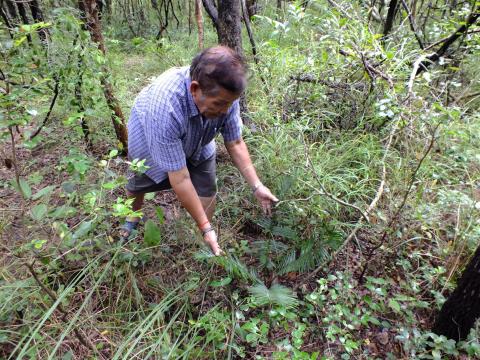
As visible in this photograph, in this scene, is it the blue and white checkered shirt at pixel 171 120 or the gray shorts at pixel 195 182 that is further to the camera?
the gray shorts at pixel 195 182

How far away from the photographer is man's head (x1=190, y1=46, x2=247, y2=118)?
1333 mm

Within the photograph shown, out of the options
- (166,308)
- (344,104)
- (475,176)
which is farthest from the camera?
(344,104)

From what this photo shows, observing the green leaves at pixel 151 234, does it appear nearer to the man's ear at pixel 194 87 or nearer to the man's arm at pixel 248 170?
the man's arm at pixel 248 170

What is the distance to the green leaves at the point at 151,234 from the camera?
73.3 inches

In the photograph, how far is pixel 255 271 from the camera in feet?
6.32

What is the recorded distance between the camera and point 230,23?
2.73 m

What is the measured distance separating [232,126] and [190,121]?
1.12ft

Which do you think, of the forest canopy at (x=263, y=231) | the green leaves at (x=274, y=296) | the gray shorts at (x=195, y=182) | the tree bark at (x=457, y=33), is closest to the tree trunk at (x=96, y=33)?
the forest canopy at (x=263, y=231)

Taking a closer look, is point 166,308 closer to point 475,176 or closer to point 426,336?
point 426,336

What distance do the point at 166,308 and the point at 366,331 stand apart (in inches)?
42.3

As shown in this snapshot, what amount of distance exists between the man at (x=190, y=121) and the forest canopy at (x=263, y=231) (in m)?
0.06

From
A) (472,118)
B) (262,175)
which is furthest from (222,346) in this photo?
(472,118)

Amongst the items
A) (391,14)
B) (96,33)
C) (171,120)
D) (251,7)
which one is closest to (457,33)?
(391,14)

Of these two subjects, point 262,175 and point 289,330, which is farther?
point 262,175
